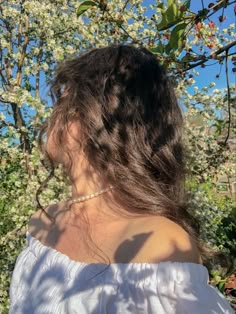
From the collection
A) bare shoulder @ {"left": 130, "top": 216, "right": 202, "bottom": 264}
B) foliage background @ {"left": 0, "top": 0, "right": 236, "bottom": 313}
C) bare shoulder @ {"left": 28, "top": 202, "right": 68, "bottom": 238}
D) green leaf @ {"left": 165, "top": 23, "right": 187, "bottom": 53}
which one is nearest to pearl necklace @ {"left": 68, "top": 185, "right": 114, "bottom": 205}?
bare shoulder @ {"left": 28, "top": 202, "right": 68, "bottom": 238}

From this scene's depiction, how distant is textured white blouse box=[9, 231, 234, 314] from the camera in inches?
38.7

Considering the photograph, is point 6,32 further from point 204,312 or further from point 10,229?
point 204,312

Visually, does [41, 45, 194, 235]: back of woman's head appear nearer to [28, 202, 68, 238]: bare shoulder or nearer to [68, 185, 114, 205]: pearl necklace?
[68, 185, 114, 205]: pearl necklace

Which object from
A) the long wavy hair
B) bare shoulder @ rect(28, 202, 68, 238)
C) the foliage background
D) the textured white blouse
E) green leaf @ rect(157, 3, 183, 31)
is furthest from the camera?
the foliage background

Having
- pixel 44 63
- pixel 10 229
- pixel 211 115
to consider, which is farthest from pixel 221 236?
pixel 44 63

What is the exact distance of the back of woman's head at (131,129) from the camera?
1.24 metres

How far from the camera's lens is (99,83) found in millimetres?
1302

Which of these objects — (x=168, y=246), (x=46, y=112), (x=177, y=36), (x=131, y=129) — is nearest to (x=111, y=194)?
(x=131, y=129)

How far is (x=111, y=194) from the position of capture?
128 centimetres

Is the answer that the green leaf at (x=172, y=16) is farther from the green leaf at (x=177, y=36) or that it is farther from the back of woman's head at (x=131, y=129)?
the back of woman's head at (x=131, y=129)

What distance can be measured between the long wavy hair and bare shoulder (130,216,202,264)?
0.48 ft

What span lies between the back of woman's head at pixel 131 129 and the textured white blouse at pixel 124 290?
0.70 ft

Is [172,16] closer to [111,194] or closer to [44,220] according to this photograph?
[111,194]

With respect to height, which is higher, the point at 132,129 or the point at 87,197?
the point at 132,129
